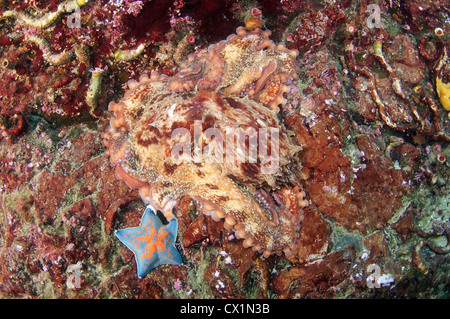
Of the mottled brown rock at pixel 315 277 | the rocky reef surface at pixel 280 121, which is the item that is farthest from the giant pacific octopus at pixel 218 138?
the mottled brown rock at pixel 315 277

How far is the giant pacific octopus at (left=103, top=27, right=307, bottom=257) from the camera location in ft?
10.9

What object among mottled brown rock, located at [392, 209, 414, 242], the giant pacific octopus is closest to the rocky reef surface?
mottled brown rock, located at [392, 209, 414, 242]

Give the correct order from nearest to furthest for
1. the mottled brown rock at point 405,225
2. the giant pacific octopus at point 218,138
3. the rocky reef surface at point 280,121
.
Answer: the giant pacific octopus at point 218,138
the rocky reef surface at point 280,121
the mottled brown rock at point 405,225

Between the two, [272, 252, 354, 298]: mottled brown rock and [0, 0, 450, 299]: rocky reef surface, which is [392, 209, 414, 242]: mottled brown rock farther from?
[272, 252, 354, 298]: mottled brown rock

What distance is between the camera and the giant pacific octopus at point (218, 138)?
3318 millimetres

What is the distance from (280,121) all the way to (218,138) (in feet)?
3.71

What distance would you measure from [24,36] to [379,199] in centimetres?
613

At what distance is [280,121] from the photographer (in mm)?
3883

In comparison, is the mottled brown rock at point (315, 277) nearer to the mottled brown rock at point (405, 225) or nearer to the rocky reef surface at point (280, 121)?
the rocky reef surface at point (280, 121)

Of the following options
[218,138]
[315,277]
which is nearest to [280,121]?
[218,138]

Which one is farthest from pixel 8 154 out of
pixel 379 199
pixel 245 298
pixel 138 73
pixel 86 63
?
pixel 379 199

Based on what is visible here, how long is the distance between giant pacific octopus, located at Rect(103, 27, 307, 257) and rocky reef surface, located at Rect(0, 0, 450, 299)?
29 centimetres

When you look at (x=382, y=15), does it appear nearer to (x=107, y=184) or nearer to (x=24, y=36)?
(x=107, y=184)

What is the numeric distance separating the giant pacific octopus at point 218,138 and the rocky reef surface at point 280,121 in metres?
0.29
